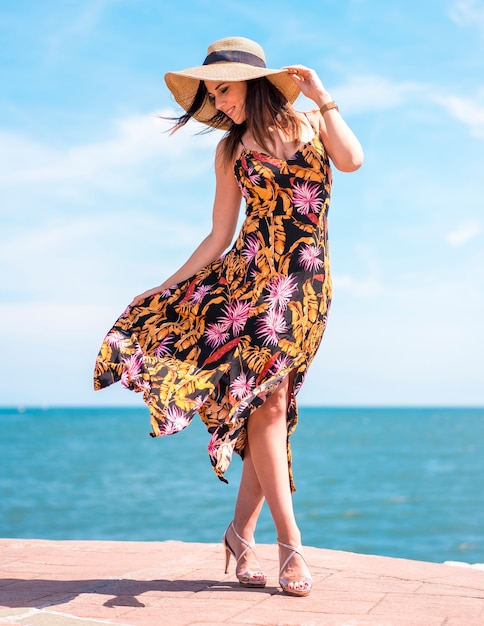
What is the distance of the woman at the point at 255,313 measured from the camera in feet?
9.95

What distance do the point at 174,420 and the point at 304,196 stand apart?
962 millimetres

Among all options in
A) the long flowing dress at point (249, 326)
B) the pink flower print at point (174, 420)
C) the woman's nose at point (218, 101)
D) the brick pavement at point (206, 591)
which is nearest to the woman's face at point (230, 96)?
the woman's nose at point (218, 101)

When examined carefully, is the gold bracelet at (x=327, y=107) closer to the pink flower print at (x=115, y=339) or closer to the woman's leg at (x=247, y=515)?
the pink flower print at (x=115, y=339)

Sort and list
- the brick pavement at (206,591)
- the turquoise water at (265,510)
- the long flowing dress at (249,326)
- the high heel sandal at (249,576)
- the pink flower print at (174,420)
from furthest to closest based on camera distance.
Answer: the turquoise water at (265,510)
the high heel sandal at (249,576)
the long flowing dress at (249,326)
the pink flower print at (174,420)
the brick pavement at (206,591)

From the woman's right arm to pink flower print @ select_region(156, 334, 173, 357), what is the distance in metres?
0.23

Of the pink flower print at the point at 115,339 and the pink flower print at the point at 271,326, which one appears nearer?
the pink flower print at the point at 271,326

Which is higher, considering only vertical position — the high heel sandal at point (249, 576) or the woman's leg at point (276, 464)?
the woman's leg at point (276, 464)

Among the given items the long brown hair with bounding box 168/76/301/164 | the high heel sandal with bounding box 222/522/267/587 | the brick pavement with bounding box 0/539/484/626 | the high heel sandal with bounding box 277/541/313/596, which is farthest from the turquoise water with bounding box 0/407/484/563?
the long brown hair with bounding box 168/76/301/164

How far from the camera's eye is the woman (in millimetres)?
3033

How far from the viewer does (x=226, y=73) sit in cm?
308

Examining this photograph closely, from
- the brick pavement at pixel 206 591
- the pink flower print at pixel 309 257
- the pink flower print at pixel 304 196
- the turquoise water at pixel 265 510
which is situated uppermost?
the pink flower print at pixel 304 196

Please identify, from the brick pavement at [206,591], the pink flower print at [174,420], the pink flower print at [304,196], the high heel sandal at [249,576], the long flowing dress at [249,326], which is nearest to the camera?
the brick pavement at [206,591]

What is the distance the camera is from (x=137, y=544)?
445cm

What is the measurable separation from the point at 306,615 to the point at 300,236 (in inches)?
52.8
